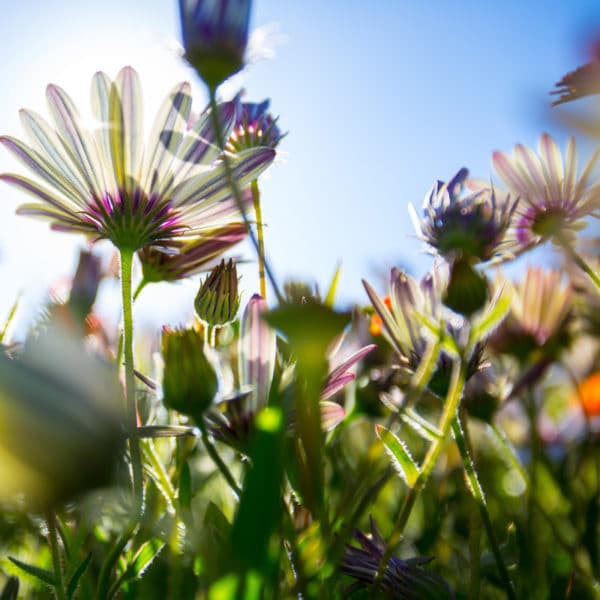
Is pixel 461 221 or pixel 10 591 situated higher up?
pixel 461 221

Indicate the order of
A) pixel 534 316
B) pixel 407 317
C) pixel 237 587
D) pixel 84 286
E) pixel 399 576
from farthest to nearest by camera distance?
pixel 534 316, pixel 84 286, pixel 407 317, pixel 399 576, pixel 237 587

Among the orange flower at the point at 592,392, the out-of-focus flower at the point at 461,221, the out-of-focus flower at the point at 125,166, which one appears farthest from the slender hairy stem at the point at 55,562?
the orange flower at the point at 592,392

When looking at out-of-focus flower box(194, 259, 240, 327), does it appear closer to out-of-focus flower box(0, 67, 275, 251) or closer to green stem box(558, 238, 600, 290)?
out-of-focus flower box(0, 67, 275, 251)

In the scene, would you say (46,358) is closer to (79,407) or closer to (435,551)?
(79,407)

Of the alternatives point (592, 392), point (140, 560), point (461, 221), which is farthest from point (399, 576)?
point (592, 392)

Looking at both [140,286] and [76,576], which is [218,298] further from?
[76,576]

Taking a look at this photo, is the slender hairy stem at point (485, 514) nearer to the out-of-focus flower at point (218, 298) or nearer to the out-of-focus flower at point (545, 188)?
the out-of-focus flower at point (218, 298)

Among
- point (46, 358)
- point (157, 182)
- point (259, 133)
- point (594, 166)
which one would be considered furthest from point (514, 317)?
point (46, 358)
